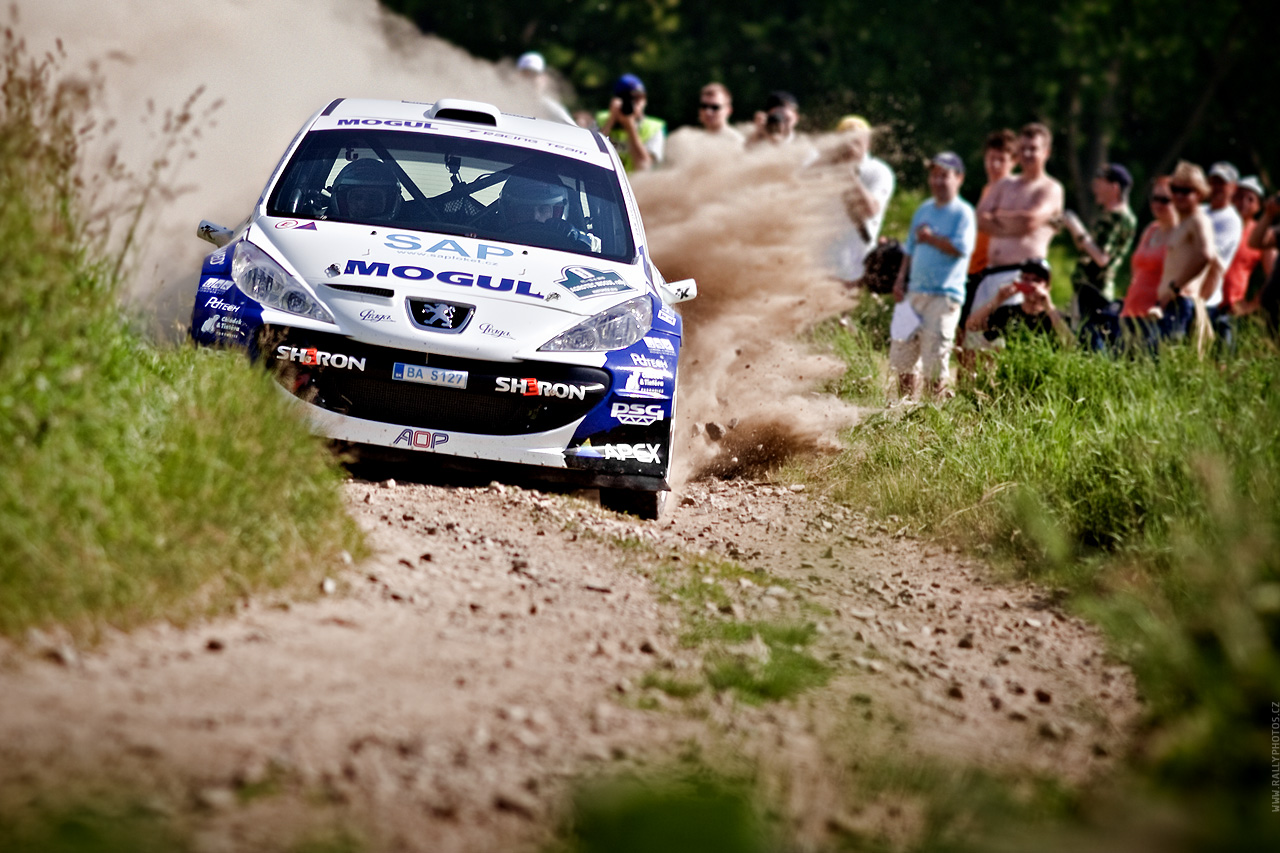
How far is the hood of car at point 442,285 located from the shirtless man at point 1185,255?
4504 millimetres

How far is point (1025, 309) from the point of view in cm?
1051

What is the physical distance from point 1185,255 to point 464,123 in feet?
16.4

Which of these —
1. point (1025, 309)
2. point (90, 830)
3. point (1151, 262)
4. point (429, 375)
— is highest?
point (1151, 262)

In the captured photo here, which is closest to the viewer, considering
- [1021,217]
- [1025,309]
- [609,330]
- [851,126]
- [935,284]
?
[609,330]

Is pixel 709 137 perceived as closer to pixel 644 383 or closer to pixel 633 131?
pixel 633 131

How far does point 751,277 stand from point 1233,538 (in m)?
7.19

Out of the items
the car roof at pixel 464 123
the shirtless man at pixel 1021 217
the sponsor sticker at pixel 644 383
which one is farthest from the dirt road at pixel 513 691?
the shirtless man at pixel 1021 217

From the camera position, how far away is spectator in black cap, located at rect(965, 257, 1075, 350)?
10.4 m

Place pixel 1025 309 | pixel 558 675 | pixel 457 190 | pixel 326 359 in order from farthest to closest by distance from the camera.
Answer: pixel 1025 309 < pixel 457 190 < pixel 326 359 < pixel 558 675

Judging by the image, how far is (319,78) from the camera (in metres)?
17.5

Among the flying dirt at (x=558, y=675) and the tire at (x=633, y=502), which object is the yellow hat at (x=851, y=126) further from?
the tire at (x=633, y=502)

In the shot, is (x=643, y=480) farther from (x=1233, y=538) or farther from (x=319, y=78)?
(x=319, y=78)

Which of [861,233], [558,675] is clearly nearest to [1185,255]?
[861,233]

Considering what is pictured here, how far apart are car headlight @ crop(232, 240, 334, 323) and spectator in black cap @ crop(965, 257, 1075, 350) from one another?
5302 mm
